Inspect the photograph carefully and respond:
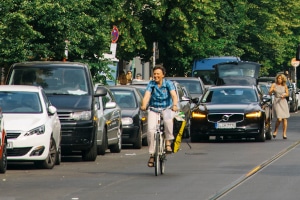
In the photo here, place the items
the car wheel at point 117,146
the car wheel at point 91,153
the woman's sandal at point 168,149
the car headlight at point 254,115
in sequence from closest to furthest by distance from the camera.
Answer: the woman's sandal at point 168,149, the car wheel at point 91,153, the car wheel at point 117,146, the car headlight at point 254,115

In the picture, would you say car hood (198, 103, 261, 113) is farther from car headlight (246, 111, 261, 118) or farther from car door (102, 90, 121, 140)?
car door (102, 90, 121, 140)

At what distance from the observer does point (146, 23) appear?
57.2 metres

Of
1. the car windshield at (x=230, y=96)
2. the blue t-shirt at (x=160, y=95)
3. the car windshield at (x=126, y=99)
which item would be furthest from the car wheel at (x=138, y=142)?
the blue t-shirt at (x=160, y=95)

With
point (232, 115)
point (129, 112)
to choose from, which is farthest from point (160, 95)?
point (232, 115)

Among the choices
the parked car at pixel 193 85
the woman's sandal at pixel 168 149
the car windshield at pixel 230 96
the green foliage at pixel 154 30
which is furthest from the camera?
the parked car at pixel 193 85

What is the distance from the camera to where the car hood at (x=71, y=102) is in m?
23.6

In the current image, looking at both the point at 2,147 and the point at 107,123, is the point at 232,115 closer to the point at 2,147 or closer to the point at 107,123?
the point at 107,123

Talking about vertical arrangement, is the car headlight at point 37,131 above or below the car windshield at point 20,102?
below

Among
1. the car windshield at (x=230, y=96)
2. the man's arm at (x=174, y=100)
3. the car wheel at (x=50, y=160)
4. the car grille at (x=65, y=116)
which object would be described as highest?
the man's arm at (x=174, y=100)

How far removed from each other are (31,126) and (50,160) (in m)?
0.86

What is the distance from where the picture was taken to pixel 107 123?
84.2 feet

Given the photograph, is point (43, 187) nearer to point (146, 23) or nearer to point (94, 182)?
point (94, 182)

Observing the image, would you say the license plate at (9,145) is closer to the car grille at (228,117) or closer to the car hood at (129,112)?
the car hood at (129,112)

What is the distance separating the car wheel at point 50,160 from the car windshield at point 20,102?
66 centimetres
